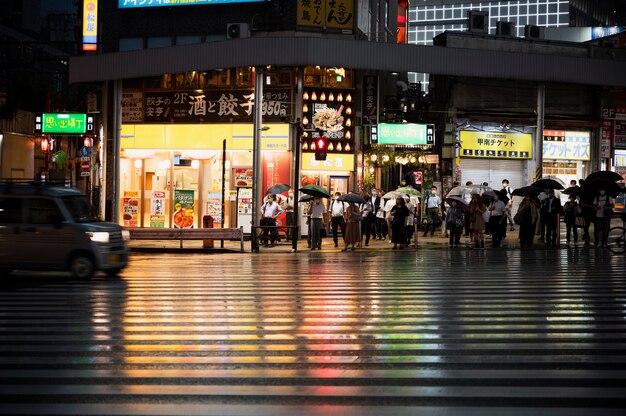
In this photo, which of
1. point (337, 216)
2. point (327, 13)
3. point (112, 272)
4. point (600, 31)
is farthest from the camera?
point (600, 31)

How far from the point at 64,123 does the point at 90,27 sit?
607 cm

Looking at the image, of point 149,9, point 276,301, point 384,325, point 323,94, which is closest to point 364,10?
point 323,94

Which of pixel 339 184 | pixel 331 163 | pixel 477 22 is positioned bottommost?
pixel 339 184

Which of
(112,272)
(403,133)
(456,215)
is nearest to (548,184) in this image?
(456,215)

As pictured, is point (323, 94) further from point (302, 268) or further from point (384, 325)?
point (384, 325)

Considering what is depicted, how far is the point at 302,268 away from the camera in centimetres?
2358

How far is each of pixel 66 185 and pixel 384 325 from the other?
1248 cm

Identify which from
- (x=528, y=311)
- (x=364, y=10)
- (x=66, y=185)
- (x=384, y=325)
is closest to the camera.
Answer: (x=384, y=325)

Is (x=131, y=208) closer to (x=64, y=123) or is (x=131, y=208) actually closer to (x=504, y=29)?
(x=64, y=123)

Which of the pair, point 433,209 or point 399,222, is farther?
point 433,209

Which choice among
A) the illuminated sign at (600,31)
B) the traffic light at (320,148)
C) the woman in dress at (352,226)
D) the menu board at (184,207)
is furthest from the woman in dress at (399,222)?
the illuminated sign at (600,31)

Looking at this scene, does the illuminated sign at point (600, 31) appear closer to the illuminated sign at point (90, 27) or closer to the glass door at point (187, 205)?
the illuminated sign at point (90, 27)

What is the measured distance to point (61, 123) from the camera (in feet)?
131

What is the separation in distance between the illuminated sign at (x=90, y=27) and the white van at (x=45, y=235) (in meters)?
24.2
